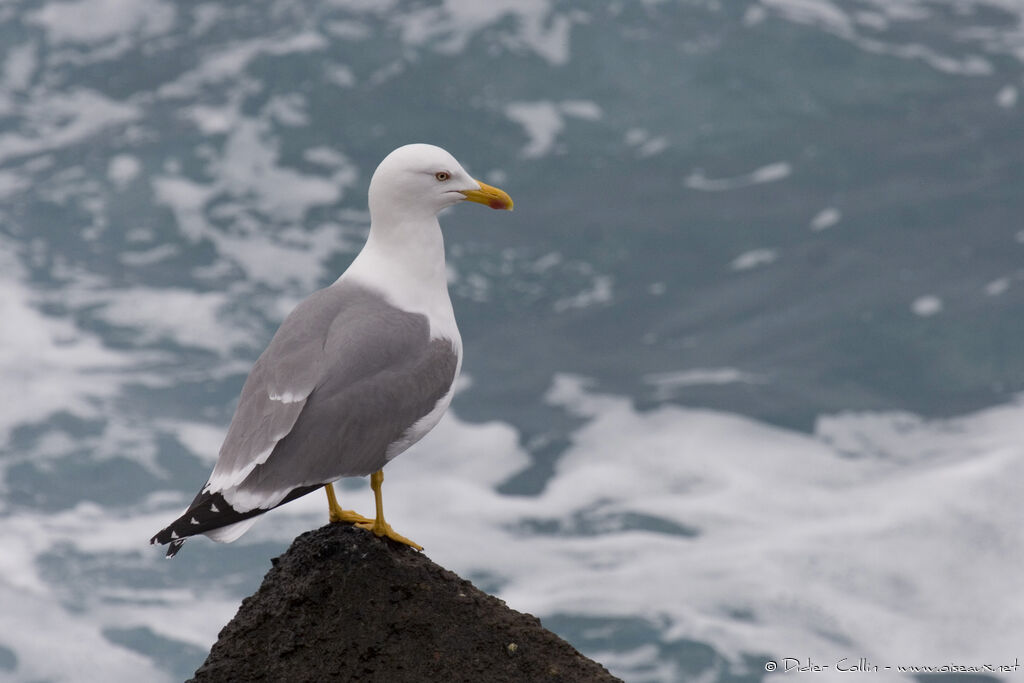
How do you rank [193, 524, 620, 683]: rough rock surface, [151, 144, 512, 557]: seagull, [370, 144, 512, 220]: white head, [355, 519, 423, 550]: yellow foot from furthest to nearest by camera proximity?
[355, 519, 423, 550]: yellow foot
[370, 144, 512, 220]: white head
[193, 524, 620, 683]: rough rock surface
[151, 144, 512, 557]: seagull

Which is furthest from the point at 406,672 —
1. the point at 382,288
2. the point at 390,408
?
the point at 382,288

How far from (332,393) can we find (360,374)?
21cm

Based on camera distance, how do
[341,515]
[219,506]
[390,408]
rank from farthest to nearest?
[341,515]
[390,408]
[219,506]

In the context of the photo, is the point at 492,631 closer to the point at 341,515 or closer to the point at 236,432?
the point at 341,515

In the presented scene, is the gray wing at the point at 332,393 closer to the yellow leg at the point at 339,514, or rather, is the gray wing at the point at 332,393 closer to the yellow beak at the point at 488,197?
the yellow leg at the point at 339,514

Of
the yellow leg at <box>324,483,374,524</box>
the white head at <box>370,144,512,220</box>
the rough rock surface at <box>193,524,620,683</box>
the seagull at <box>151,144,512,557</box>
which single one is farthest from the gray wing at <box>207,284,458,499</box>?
the rough rock surface at <box>193,524,620,683</box>

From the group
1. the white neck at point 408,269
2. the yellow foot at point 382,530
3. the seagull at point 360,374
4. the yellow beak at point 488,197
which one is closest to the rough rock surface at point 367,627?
the yellow foot at point 382,530

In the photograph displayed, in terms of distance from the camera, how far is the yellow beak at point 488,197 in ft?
28.3

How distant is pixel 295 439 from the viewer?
25.4 ft

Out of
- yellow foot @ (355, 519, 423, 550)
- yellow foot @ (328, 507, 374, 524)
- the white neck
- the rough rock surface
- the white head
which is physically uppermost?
the white head

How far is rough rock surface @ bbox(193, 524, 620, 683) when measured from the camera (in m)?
8.27

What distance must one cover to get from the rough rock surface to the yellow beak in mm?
2197

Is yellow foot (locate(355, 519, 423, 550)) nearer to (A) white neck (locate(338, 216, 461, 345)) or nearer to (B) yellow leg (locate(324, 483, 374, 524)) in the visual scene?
A: (B) yellow leg (locate(324, 483, 374, 524))

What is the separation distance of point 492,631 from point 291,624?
1240mm
